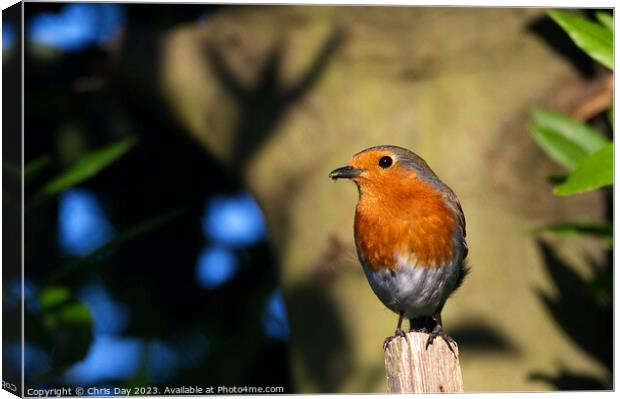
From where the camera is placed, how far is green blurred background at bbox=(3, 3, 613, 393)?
172 inches

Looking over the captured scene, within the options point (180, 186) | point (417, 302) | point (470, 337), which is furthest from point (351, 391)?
point (180, 186)

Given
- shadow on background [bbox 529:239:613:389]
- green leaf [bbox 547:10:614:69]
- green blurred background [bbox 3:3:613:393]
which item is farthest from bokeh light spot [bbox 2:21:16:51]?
shadow on background [bbox 529:239:613:389]

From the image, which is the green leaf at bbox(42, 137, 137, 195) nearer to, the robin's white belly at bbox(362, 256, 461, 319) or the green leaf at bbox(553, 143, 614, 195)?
the robin's white belly at bbox(362, 256, 461, 319)

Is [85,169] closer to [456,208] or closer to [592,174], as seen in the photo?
[456,208]

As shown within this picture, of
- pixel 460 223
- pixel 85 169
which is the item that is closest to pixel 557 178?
pixel 460 223

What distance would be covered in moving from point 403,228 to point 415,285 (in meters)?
0.20

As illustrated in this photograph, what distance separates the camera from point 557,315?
14.6 ft

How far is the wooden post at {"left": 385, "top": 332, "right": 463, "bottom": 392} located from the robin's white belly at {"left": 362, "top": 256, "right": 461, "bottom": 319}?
35cm

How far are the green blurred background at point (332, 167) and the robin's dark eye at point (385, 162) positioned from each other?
84 centimetres

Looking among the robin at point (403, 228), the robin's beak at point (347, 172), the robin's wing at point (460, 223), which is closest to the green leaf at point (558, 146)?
the robin's wing at point (460, 223)

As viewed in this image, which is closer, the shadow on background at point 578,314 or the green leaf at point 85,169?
the green leaf at point 85,169

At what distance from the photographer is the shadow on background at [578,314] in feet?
14.5

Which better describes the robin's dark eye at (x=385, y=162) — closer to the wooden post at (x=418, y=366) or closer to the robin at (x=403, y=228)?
the robin at (x=403, y=228)

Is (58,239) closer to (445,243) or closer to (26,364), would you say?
(26,364)
